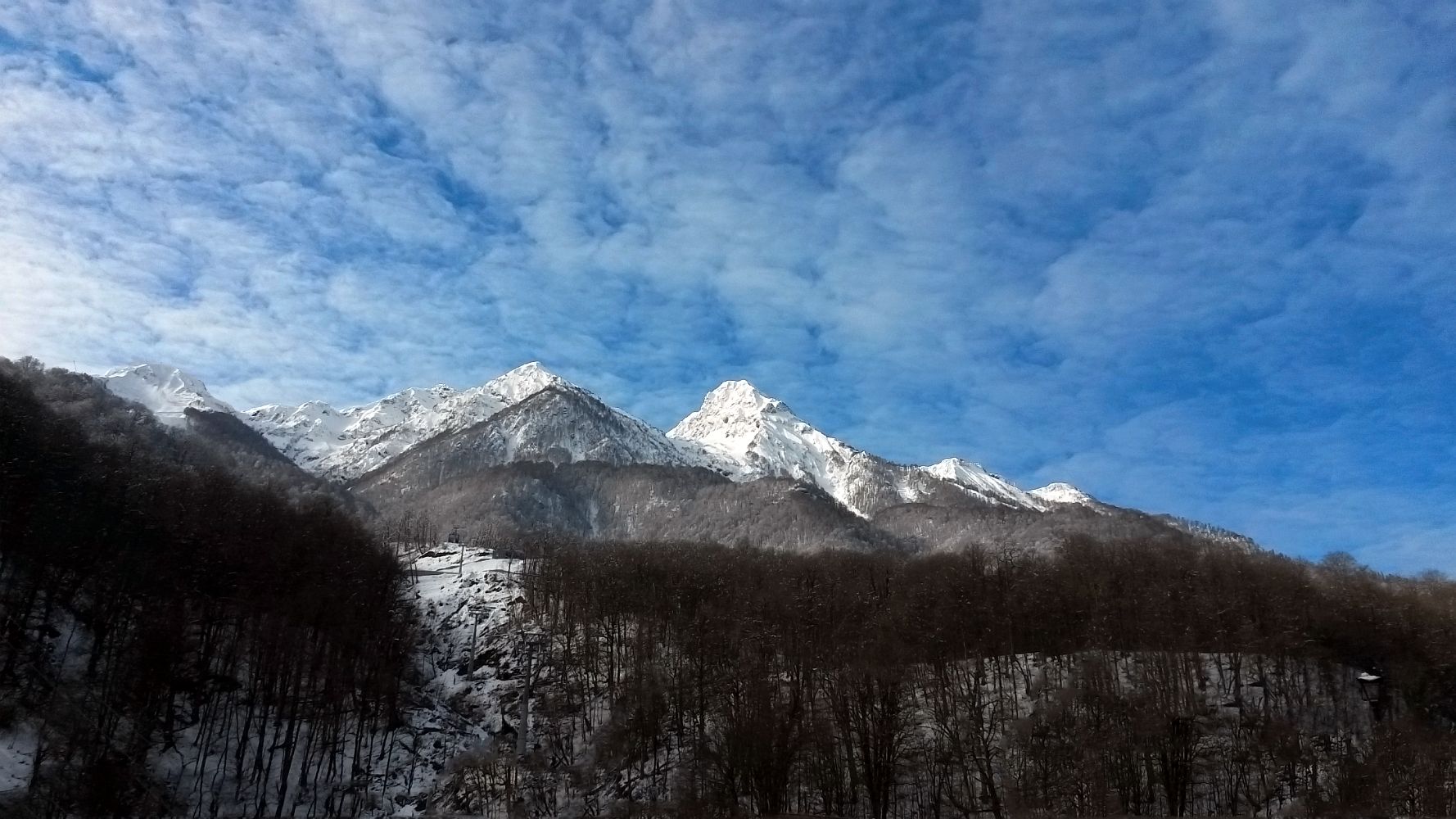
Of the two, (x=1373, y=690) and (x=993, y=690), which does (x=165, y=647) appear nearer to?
(x=993, y=690)

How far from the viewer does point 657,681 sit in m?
68.2

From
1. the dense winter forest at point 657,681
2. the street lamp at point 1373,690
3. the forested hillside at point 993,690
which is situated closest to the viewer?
the forested hillside at point 993,690

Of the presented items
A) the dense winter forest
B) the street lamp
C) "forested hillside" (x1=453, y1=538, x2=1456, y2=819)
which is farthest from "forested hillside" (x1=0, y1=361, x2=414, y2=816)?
the street lamp

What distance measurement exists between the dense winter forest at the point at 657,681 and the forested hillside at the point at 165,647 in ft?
0.86

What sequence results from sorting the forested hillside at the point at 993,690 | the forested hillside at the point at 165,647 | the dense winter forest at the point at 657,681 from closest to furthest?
the forested hillside at the point at 993,690 < the dense winter forest at the point at 657,681 < the forested hillside at the point at 165,647

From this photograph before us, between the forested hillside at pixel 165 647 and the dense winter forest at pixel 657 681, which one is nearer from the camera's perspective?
the dense winter forest at pixel 657 681

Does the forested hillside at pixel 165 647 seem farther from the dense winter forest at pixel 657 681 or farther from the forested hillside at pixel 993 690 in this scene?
the forested hillside at pixel 993 690

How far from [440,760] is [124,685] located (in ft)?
74.8

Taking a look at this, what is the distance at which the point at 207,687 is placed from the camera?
6291 cm

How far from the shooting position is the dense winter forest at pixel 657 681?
5025 cm

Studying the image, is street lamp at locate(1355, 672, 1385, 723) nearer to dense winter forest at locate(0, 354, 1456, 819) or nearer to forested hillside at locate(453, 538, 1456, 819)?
forested hillside at locate(453, 538, 1456, 819)

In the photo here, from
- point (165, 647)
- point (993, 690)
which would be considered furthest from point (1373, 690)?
point (165, 647)

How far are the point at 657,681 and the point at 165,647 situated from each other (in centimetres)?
3333

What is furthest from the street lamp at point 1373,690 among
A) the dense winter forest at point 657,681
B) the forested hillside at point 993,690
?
the dense winter forest at point 657,681
